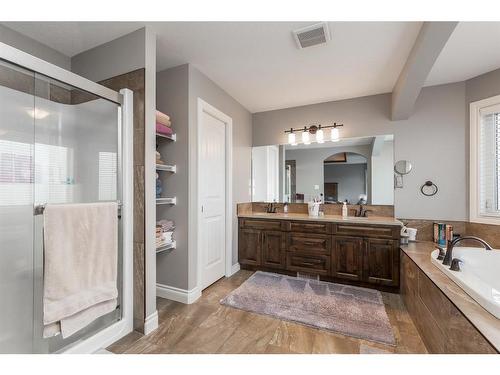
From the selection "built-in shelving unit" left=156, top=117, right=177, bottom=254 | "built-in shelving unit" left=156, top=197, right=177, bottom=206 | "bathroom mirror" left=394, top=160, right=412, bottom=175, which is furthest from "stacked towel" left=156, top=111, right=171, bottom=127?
"bathroom mirror" left=394, top=160, right=412, bottom=175

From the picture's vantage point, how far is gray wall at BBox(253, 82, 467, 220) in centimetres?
255

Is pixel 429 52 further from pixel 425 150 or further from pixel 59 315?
pixel 59 315

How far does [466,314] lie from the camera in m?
1.14

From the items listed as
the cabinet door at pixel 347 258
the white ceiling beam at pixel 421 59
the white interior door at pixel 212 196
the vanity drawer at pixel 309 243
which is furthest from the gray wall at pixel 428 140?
the white interior door at pixel 212 196

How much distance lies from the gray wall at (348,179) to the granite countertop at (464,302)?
3.84 ft

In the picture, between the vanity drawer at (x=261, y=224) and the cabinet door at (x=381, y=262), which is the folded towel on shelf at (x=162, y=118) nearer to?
the vanity drawer at (x=261, y=224)

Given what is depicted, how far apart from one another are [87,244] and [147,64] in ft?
4.61

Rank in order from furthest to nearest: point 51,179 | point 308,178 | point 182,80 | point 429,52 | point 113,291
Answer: point 308,178 < point 182,80 < point 429,52 < point 113,291 < point 51,179

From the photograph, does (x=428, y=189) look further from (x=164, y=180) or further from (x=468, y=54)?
(x=164, y=180)

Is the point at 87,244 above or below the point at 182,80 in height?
below

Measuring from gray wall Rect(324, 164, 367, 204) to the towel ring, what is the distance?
644mm

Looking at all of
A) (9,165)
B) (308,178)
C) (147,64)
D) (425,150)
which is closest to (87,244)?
(9,165)

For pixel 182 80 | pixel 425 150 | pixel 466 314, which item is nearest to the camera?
pixel 466 314

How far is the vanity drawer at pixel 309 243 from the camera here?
2.68m
